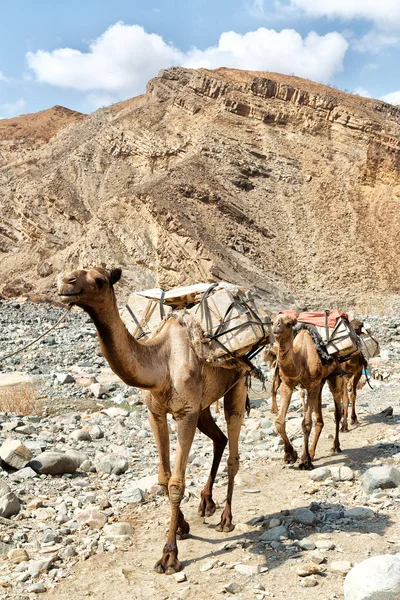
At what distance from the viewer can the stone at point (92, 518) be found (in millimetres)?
5531

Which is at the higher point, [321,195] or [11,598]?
[321,195]

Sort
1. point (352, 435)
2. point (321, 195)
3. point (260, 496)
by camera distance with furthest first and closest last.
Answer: point (321, 195)
point (352, 435)
point (260, 496)

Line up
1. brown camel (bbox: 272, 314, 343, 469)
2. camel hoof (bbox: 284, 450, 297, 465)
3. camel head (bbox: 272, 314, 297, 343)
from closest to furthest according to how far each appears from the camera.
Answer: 1. camel head (bbox: 272, 314, 297, 343)
2. brown camel (bbox: 272, 314, 343, 469)
3. camel hoof (bbox: 284, 450, 297, 465)

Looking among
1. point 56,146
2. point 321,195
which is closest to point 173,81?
point 56,146

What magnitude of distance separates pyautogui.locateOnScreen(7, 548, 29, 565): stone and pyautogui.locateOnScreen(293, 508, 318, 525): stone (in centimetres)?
241

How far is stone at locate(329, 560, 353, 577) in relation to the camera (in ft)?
14.1

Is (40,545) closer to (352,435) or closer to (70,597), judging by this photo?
(70,597)

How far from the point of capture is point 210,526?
18.4 ft

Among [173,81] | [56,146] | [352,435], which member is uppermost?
[173,81]

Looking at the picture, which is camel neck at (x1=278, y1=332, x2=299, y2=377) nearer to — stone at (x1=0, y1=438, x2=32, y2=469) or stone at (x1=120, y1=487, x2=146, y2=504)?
stone at (x1=120, y1=487, x2=146, y2=504)

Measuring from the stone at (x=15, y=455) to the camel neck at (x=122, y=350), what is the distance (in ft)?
9.77

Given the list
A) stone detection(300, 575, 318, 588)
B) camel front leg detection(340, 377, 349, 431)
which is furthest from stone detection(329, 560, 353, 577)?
camel front leg detection(340, 377, 349, 431)

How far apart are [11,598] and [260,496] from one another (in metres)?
2.95

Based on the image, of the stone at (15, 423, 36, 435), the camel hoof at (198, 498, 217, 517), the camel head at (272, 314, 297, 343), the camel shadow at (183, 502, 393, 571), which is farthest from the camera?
the stone at (15, 423, 36, 435)
